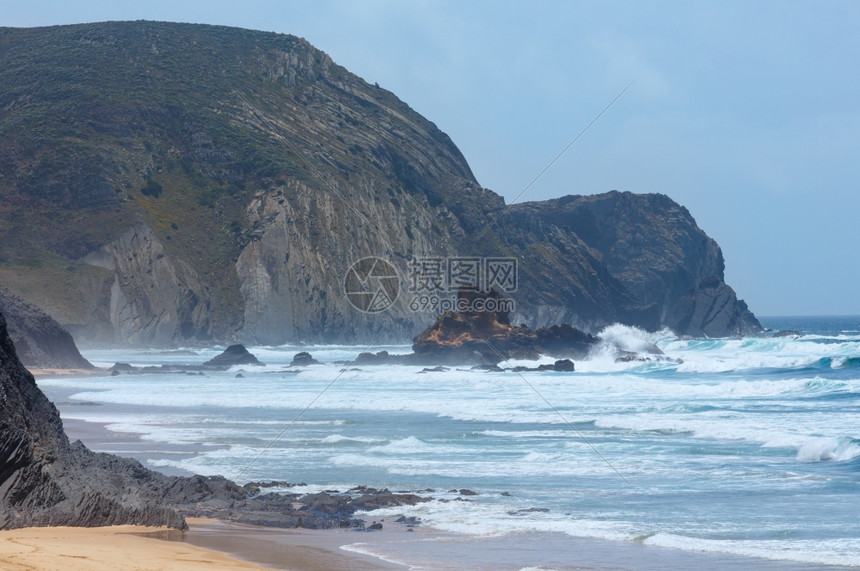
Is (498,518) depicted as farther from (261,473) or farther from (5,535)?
(5,535)

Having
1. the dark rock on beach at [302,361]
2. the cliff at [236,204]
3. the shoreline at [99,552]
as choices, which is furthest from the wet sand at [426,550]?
the cliff at [236,204]

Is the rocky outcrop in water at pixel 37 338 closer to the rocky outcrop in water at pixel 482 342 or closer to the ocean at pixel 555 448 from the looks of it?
the ocean at pixel 555 448

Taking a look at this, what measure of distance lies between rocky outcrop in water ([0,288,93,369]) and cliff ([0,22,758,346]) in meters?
14.6

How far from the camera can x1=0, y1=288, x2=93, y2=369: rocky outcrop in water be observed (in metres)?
34.3

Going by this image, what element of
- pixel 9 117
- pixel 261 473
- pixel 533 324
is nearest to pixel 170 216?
pixel 9 117

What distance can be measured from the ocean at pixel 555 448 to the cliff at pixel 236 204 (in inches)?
1061

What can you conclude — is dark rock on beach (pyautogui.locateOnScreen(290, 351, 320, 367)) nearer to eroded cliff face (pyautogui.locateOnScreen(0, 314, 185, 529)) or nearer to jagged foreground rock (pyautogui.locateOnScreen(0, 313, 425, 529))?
jagged foreground rock (pyautogui.locateOnScreen(0, 313, 425, 529))

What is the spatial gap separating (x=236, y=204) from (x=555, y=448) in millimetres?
56298

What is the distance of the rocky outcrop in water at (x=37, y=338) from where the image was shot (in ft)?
112

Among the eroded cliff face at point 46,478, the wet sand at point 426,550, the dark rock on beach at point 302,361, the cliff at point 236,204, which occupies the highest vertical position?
the cliff at point 236,204

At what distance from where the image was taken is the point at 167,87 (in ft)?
251

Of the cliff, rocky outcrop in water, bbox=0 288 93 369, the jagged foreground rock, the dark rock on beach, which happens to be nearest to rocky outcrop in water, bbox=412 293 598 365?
the dark rock on beach

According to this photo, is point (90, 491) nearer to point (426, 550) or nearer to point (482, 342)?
point (426, 550)

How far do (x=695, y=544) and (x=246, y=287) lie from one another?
55.5m
